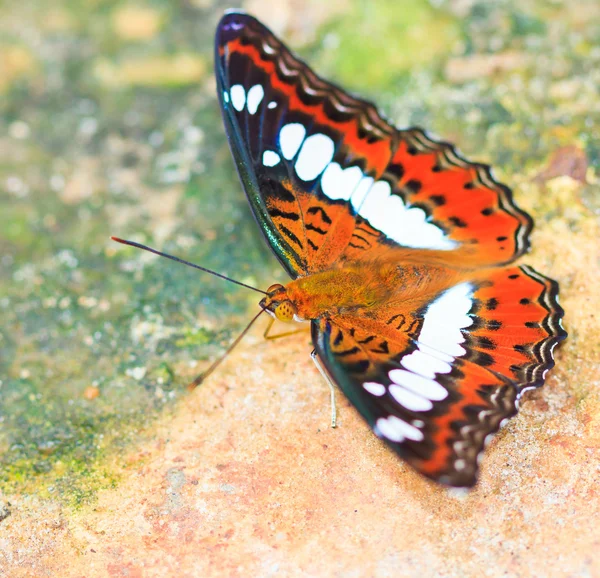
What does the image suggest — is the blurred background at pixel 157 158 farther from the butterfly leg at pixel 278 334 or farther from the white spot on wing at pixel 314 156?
the white spot on wing at pixel 314 156

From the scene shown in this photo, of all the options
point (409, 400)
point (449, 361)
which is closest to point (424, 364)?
point (449, 361)

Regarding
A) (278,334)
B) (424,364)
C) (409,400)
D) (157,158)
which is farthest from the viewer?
(157,158)

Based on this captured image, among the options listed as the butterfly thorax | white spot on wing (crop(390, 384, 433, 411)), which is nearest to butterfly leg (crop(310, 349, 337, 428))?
the butterfly thorax

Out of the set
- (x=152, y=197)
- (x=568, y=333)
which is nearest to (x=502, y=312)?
(x=568, y=333)

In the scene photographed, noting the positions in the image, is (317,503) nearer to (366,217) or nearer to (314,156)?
(366,217)

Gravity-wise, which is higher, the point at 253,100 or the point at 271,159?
the point at 253,100

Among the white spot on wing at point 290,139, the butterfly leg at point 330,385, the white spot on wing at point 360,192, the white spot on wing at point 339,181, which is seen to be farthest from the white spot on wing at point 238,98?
the butterfly leg at point 330,385
